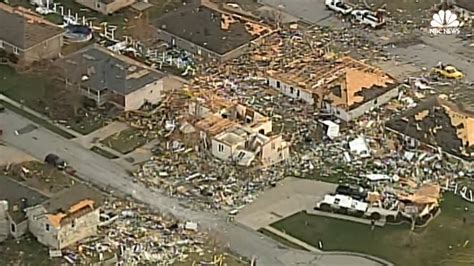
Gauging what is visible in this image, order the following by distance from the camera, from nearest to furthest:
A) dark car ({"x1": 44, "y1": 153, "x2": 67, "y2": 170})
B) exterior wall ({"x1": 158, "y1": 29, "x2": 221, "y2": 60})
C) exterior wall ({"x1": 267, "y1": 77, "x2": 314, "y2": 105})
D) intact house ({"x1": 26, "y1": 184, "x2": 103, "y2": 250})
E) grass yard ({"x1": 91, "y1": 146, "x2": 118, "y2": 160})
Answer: intact house ({"x1": 26, "y1": 184, "x2": 103, "y2": 250})
dark car ({"x1": 44, "y1": 153, "x2": 67, "y2": 170})
grass yard ({"x1": 91, "y1": 146, "x2": 118, "y2": 160})
exterior wall ({"x1": 267, "y1": 77, "x2": 314, "y2": 105})
exterior wall ({"x1": 158, "y1": 29, "x2": 221, "y2": 60})

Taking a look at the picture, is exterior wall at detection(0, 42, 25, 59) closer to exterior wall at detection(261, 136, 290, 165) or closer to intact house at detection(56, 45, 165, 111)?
intact house at detection(56, 45, 165, 111)

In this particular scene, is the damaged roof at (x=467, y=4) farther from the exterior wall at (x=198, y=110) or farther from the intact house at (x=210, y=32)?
the exterior wall at (x=198, y=110)

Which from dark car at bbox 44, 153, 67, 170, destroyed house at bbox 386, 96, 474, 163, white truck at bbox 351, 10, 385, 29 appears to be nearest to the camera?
dark car at bbox 44, 153, 67, 170

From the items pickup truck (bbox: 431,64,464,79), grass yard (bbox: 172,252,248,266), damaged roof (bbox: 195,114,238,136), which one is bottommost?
grass yard (bbox: 172,252,248,266)

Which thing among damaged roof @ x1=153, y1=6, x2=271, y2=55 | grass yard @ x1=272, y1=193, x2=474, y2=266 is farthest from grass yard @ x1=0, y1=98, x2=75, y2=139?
grass yard @ x1=272, y1=193, x2=474, y2=266

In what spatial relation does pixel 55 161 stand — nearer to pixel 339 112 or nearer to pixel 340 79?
pixel 339 112

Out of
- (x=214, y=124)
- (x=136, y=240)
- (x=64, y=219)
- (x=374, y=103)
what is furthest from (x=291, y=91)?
(x=64, y=219)
